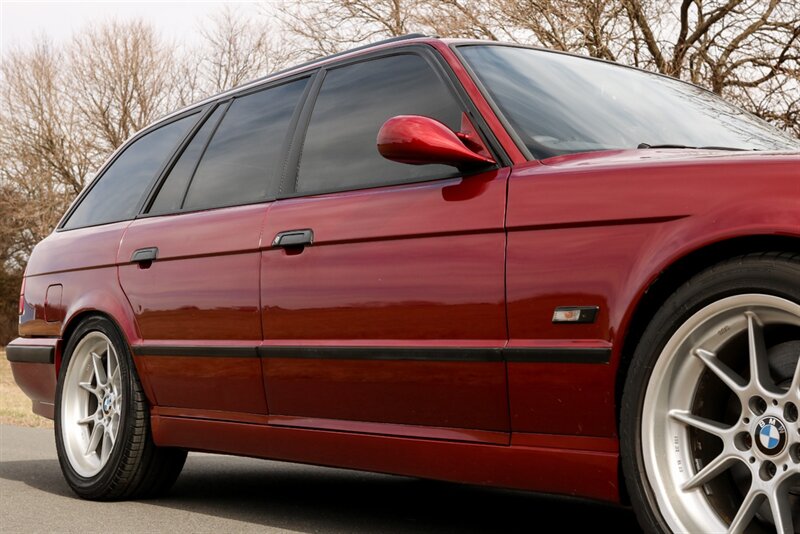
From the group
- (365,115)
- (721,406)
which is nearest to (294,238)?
(365,115)

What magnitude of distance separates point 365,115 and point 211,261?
953mm

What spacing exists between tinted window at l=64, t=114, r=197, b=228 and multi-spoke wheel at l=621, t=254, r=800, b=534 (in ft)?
10.5

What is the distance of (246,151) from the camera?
479 centimetres

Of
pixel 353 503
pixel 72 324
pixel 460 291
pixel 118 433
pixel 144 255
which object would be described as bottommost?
pixel 353 503

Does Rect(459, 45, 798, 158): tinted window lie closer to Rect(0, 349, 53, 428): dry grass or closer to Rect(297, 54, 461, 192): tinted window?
Rect(297, 54, 461, 192): tinted window

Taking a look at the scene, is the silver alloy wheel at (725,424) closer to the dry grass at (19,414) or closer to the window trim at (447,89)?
the window trim at (447,89)

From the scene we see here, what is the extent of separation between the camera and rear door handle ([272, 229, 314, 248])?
4074 mm

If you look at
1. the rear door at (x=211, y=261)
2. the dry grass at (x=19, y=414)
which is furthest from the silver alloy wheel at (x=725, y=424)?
the dry grass at (x=19, y=414)

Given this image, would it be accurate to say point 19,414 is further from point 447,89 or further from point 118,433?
point 447,89

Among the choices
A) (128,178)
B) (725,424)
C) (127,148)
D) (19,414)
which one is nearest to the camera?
(725,424)

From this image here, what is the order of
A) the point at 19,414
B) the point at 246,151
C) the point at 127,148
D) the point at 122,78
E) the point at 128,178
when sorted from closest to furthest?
the point at 246,151
the point at 128,178
the point at 127,148
the point at 19,414
the point at 122,78

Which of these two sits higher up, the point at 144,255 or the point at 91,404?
the point at 144,255

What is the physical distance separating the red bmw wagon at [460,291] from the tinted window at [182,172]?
0.07ft

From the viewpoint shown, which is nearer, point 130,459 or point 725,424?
point 725,424
